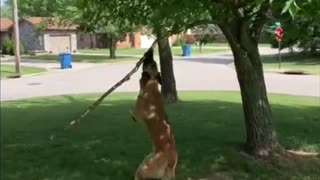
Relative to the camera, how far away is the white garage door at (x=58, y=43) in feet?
226

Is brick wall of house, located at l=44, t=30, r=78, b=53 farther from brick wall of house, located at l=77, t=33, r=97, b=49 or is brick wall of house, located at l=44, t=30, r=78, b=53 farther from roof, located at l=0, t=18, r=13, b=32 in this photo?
roof, located at l=0, t=18, r=13, b=32

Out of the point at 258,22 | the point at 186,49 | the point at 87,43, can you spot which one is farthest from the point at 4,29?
the point at 258,22

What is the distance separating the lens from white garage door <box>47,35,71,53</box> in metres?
69.0

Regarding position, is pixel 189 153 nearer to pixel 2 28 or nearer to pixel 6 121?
pixel 6 121

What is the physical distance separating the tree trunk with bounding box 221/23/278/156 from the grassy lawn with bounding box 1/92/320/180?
0.29 metres

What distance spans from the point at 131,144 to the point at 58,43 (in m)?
61.9

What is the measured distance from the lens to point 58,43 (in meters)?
69.5

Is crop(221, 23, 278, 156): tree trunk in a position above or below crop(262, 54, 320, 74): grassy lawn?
above

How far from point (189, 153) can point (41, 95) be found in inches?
601

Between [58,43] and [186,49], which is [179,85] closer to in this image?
[186,49]

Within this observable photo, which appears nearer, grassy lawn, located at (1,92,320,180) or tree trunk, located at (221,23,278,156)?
grassy lawn, located at (1,92,320,180)

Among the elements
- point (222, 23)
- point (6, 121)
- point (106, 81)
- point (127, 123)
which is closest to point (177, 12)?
point (222, 23)

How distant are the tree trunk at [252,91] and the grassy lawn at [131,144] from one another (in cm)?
29

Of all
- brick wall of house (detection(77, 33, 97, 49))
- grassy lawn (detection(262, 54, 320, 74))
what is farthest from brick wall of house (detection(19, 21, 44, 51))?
grassy lawn (detection(262, 54, 320, 74))
